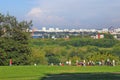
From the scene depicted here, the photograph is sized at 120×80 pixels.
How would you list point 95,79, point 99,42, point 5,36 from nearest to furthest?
1. point 95,79
2. point 5,36
3. point 99,42

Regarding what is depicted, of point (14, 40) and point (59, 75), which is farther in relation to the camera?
point (14, 40)

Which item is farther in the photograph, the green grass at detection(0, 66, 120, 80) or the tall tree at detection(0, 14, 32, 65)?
the tall tree at detection(0, 14, 32, 65)

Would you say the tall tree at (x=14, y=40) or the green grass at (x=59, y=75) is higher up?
the tall tree at (x=14, y=40)

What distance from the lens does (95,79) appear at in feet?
77.2

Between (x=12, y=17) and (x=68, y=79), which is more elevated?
(x=12, y=17)

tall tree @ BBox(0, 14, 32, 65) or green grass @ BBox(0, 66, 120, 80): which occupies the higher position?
tall tree @ BBox(0, 14, 32, 65)

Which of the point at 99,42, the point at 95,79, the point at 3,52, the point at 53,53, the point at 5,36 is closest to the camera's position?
the point at 95,79

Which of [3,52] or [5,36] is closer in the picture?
[3,52]

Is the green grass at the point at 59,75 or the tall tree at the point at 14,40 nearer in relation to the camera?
the green grass at the point at 59,75

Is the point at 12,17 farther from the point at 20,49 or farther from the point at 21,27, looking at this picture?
the point at 20,49

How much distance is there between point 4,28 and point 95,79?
4328 cm

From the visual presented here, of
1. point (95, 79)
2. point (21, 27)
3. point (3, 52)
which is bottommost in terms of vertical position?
point (95, 79)

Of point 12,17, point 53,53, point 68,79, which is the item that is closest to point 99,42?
point 53,53

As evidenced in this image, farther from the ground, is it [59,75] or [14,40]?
[14,40]
